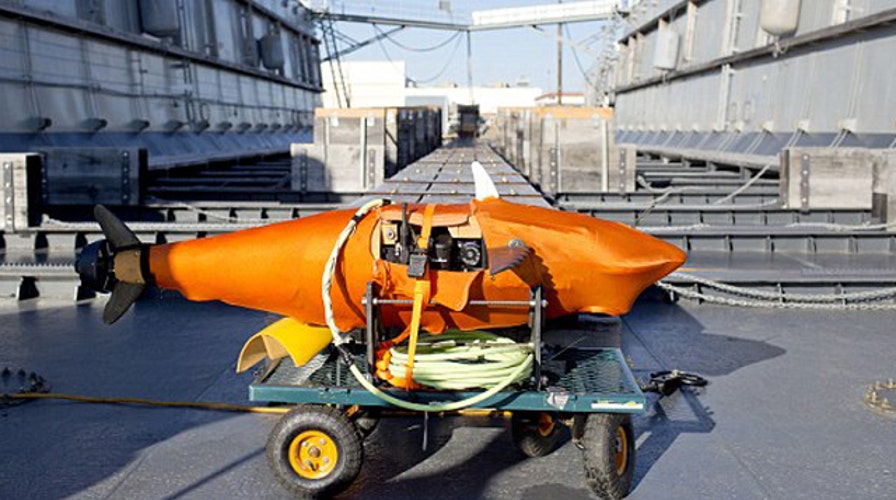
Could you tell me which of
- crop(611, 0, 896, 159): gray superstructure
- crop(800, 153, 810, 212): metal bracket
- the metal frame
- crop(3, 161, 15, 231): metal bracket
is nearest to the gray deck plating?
the metal frame

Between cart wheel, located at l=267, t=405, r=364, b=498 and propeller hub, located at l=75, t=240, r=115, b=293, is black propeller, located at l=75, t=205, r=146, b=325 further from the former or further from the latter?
cart wheel, located at l=267, t=405, r=364, b=498

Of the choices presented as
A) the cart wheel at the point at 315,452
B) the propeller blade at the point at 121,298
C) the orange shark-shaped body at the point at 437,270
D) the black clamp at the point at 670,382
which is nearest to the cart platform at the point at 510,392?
the cart wheel at the point at 315,452

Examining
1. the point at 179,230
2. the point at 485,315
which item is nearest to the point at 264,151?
the point at 179,230

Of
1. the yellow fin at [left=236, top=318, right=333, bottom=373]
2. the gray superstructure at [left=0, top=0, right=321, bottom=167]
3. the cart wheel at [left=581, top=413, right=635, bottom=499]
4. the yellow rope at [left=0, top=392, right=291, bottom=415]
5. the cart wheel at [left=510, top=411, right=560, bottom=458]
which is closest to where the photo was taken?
the cart wheel at [left=581, top=413, right=635, bottom=499]

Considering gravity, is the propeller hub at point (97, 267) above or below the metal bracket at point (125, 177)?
above

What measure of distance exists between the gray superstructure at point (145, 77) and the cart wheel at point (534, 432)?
44.9ft

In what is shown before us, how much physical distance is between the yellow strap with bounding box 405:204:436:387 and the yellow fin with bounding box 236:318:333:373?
66cm

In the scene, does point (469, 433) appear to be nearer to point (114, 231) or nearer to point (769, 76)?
point (114, 231)

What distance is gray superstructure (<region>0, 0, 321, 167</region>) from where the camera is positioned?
56.7ft

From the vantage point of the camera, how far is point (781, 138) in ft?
68.4

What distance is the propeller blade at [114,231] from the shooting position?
17.5 feet

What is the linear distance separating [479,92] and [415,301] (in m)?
103

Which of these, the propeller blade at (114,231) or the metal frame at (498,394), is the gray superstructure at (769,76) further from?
the propeller blade at (114,231)

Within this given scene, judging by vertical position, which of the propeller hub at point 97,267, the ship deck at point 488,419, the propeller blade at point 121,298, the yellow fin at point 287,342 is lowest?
the ship deck at point 488,419
